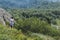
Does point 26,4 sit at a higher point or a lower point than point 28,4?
lower

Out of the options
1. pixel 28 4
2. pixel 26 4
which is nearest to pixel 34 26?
→ pixel 28 4

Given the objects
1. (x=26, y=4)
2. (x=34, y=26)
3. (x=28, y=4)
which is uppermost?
(x=34, y=26)

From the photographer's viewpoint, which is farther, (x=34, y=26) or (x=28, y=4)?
(x=28, y=4)

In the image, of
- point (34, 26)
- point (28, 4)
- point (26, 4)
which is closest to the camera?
point (34, 26)

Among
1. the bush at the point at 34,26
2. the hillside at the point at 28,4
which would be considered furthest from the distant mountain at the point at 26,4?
the bush at the point at 34,26

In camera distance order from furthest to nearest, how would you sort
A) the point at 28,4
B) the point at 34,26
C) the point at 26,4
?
the point at 26,4 → the point at 28,4 → the point at 34,26

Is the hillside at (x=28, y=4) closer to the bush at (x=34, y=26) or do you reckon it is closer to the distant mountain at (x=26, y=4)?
the distant mountain at (x=26, y=4)

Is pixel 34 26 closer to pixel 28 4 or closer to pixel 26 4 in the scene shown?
pixel 28 4

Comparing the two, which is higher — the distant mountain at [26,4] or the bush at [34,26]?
the bush at [34,26]

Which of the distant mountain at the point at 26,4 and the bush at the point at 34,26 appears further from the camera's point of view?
the distant mountain at the point at 26,4

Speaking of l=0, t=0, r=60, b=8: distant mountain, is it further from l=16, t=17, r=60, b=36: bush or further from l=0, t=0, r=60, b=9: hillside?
→ l=16, t=17, r=60, b=36: bush

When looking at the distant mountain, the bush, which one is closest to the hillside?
the distant mountain

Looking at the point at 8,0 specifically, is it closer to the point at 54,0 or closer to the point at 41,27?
the point at 54,0

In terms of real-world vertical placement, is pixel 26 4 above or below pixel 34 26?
below
